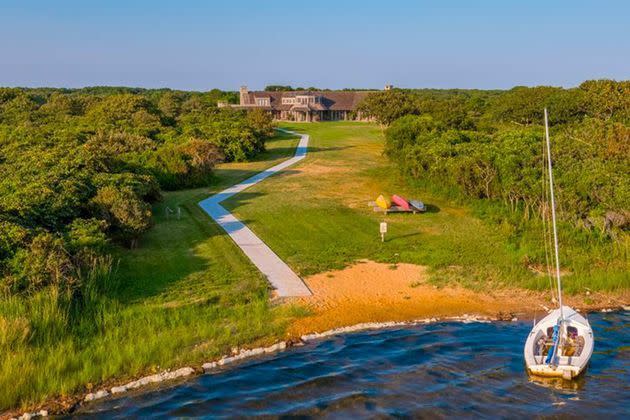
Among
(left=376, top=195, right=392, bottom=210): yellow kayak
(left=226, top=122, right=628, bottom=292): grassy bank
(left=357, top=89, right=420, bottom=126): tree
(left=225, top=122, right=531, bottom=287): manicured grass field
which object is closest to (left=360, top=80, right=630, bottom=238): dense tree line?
(left=226, top=122, right=628, bottom=292): grassy bank

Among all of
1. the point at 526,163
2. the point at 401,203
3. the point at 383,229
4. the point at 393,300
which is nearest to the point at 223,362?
the point at 393,300

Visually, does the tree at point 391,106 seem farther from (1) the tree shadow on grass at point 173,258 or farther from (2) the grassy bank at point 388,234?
(1) the tree shadow on grass at point 173,258

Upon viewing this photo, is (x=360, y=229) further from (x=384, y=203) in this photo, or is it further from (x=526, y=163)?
(x=526, y=163)

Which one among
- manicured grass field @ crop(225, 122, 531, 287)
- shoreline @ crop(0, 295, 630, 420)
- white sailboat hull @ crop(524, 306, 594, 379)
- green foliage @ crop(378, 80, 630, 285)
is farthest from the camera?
green foliage @ crop(378, 80, 630, 285)

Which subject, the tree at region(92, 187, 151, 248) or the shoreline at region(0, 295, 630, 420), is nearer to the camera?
the shoreline at region(0, 295, 630, 420)

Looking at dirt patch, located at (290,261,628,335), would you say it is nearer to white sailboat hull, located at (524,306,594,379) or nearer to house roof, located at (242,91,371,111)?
white sailboat hull, located at (524,306,594,379)

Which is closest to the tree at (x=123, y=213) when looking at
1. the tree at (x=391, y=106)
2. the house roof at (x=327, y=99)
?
the tree at (x=391, y=106)
